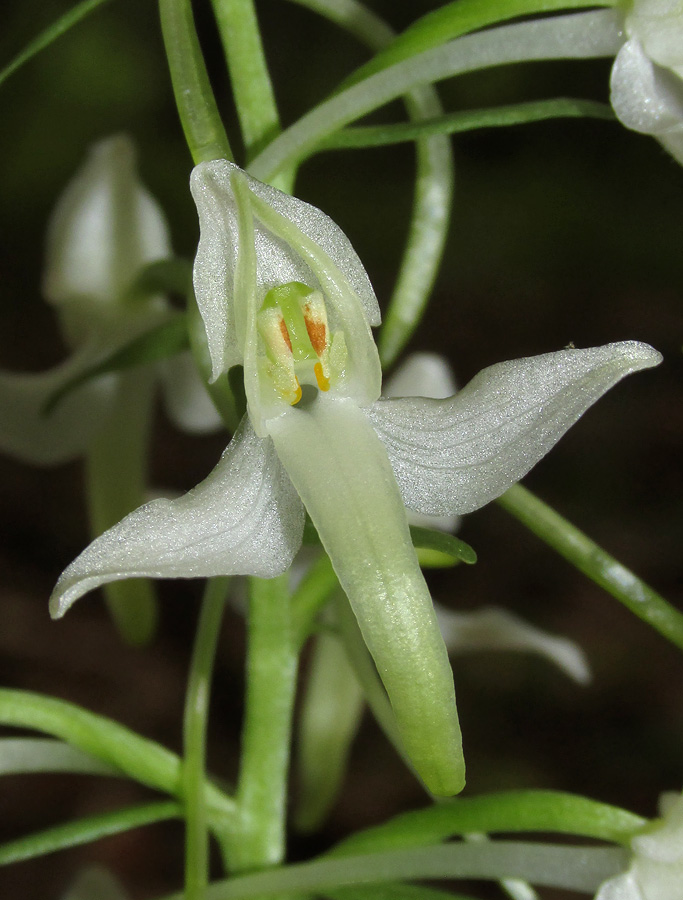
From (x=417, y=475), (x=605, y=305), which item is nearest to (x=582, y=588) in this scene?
(x=605, y=305)

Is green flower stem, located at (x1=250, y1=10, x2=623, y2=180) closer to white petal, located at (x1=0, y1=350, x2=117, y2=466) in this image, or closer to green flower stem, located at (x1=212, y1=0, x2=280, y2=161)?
green flower stem, located at (x1=212, y1=0, x2=280, y2=161)

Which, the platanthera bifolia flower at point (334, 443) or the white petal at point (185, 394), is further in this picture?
the white petal at point (185, 394)

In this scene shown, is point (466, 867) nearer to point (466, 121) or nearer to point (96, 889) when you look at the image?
point (466, 121)

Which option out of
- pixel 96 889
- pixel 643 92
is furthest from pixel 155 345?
pixel 96 889

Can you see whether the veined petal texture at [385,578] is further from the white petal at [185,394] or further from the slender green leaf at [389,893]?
the white petal at [185,394]

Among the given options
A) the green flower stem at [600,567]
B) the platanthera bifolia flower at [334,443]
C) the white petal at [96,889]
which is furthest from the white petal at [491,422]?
the white petal at [96,889]

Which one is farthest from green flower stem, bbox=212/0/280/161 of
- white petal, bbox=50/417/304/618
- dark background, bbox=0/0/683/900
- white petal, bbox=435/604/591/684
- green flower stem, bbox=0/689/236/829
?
dark background, bbox=0/0/683/900

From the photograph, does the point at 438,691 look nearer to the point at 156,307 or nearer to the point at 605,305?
the point at 156,307
